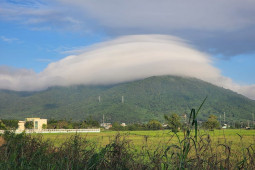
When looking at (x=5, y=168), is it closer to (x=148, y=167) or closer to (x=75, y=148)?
(x=75, y=148)

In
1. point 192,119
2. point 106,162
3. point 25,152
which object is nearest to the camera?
point 192,119

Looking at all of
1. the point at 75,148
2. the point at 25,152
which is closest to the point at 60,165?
the point at 75,148

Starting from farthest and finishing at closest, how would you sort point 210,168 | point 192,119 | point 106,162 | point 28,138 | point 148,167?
point 28,138, point 106,162, point 148,167, point 210,168, point 192,119

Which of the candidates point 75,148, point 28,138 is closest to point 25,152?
point 28,138

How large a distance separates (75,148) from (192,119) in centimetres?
303

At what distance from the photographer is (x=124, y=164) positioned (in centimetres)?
518

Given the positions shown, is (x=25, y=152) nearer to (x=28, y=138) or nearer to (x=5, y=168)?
(x=28, y=138)

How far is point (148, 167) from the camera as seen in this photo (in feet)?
15.8

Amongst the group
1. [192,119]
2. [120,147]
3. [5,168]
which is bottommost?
[5,168]

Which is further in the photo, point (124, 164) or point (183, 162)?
point (124, 164)

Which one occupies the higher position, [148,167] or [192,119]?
[192,119]

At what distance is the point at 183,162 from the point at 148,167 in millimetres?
826

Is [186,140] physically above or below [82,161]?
above

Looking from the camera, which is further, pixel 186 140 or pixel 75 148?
pixel 75 148
